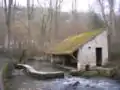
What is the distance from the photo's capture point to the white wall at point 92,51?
34.1 feet

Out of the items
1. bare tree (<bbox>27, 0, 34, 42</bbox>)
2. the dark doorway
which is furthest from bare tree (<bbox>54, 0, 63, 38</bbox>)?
the dark doorway

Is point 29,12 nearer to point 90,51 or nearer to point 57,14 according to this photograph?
point 57,14

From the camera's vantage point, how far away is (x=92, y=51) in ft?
34.7

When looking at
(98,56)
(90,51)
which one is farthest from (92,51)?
(98,56)

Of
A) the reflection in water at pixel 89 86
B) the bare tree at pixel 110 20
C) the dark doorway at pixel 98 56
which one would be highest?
the bare tree at pixel 110 20

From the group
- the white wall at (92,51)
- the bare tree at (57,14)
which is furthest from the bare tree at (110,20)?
the bare tree at (57,14)

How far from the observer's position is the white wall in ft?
34.1

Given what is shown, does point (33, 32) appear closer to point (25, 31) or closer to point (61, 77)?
point (25, 31)

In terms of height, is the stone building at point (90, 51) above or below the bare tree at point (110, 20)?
below

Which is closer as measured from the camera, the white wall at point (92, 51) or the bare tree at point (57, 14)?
the white wall at point (92, 51)

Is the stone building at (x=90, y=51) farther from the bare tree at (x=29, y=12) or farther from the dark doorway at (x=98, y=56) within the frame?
the bare tree at (x=29, y=12)

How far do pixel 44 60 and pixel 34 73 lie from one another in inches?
218

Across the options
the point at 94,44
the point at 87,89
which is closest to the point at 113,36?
the point at 94,44

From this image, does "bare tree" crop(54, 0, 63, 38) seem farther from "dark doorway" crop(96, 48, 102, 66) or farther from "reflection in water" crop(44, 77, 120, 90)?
"reflection in water" crop(44, 77, 120, 90)
